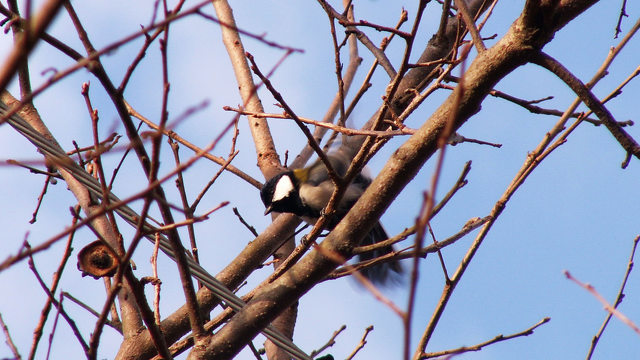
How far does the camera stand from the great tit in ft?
13.6

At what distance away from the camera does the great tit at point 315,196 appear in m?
4.15

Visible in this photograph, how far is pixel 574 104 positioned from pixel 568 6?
0.30 metres

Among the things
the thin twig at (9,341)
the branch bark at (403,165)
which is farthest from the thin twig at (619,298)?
the thin twig at (9,341)

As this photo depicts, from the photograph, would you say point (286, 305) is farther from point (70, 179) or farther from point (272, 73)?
point (70, 179)

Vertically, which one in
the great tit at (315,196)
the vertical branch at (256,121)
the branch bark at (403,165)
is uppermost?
the vertical branch at (256,121)

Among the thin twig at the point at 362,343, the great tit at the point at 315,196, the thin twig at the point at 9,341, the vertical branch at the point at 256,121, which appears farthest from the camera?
the vertical branch at the point at 256,121

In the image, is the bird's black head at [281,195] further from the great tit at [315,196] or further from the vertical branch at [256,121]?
the vertical branch at [256,121]

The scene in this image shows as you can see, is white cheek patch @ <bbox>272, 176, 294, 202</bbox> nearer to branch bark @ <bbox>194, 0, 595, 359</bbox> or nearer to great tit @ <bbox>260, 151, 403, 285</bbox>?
great tit @ <bbox>260, 151, 403, 285</bbox>

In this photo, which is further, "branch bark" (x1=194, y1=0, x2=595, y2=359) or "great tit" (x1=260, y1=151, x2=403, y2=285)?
"great tit" (x1=260, y1=151, x2=403, y2=285)

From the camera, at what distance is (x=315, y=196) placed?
4449 mm

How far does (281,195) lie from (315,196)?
36 centimetres

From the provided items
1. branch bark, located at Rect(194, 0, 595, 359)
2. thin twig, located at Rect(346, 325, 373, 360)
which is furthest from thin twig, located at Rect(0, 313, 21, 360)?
thin twig, located at Rect(346, 325, 373, 360)

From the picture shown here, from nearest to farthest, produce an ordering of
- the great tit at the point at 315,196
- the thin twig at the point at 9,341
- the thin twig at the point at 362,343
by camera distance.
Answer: the thin twig at the point at 9,341, the thin twig at the point at 362,343, the great tit at the point at 315,196

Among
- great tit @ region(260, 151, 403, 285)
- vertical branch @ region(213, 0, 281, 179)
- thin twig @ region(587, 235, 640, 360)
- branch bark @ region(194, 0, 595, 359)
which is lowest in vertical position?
thin twig @ region(587, 235, 640, 360)
